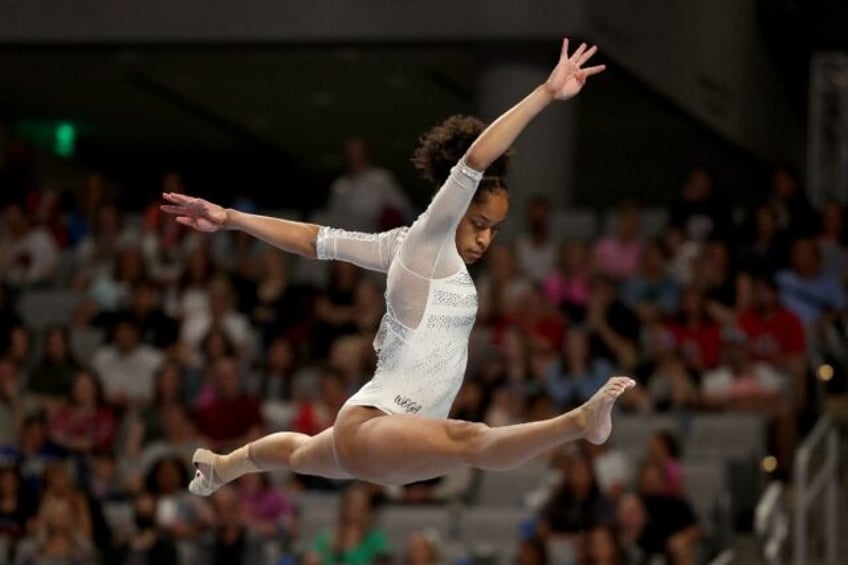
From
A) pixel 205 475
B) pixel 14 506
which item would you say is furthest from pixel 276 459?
pixel 14 506

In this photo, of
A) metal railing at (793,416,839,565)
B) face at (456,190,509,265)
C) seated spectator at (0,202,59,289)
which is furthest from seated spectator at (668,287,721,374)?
face at (456,190,509,265)

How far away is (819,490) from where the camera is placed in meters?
11.8

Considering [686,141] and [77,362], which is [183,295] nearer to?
[77,362]

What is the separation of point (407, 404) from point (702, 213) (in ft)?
25.6

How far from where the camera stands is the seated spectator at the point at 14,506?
486 inches

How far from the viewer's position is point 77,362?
13906 millimetres

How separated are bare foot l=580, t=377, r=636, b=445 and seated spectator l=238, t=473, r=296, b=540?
239 inches

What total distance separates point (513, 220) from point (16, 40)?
13.9 ft

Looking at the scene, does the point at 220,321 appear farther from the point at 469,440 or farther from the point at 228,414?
the point at 469,440

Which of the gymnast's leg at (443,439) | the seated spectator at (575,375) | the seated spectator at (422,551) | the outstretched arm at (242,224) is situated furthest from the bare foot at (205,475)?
the seated spectator at (575,375)

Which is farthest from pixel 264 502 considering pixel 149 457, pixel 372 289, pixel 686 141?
pixel 686 141

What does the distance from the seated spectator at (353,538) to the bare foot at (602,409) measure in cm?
550

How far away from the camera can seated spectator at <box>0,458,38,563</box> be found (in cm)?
1234

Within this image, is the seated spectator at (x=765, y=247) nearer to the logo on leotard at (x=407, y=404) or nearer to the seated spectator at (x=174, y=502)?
the seated spectator at (x=174, y=502)
